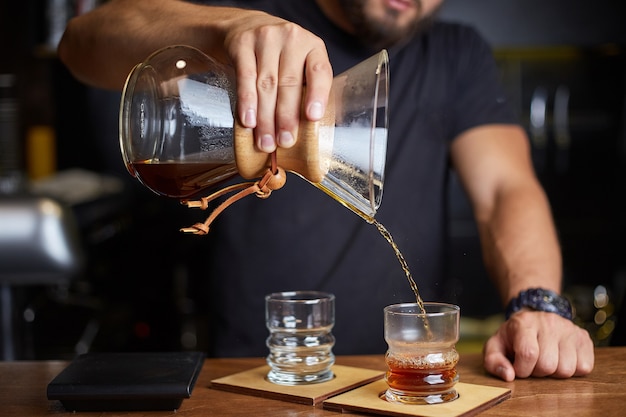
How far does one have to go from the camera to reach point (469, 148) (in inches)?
87.5

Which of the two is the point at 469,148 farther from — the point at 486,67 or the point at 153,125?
the point at 153,125

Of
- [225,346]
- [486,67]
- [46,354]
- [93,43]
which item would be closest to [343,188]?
[93,43]

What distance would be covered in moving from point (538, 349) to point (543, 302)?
17cm

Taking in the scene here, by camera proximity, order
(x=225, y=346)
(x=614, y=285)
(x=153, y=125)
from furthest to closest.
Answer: (x=614, y=285) → (x=225, y=346) → (x=153, y=125)

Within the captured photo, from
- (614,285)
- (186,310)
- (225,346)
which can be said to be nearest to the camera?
(225,346)

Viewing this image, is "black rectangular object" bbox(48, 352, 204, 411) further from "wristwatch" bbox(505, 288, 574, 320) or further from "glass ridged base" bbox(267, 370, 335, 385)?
"wristwatch" bbox(505, 288, 574, 320)

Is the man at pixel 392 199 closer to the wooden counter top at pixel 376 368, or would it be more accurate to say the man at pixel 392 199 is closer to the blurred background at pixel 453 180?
the wooden counter top at pixel 376 368

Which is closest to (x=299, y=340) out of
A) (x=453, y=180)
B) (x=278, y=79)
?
(x=278, y=79)

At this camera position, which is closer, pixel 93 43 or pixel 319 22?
pixel 93 43

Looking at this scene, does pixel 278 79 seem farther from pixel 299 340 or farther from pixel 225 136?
pixel 299 340

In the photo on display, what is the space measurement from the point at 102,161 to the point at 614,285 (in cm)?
246

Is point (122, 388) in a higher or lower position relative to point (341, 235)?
lower

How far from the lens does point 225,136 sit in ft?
3.73

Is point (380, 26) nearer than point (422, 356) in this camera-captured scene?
No
